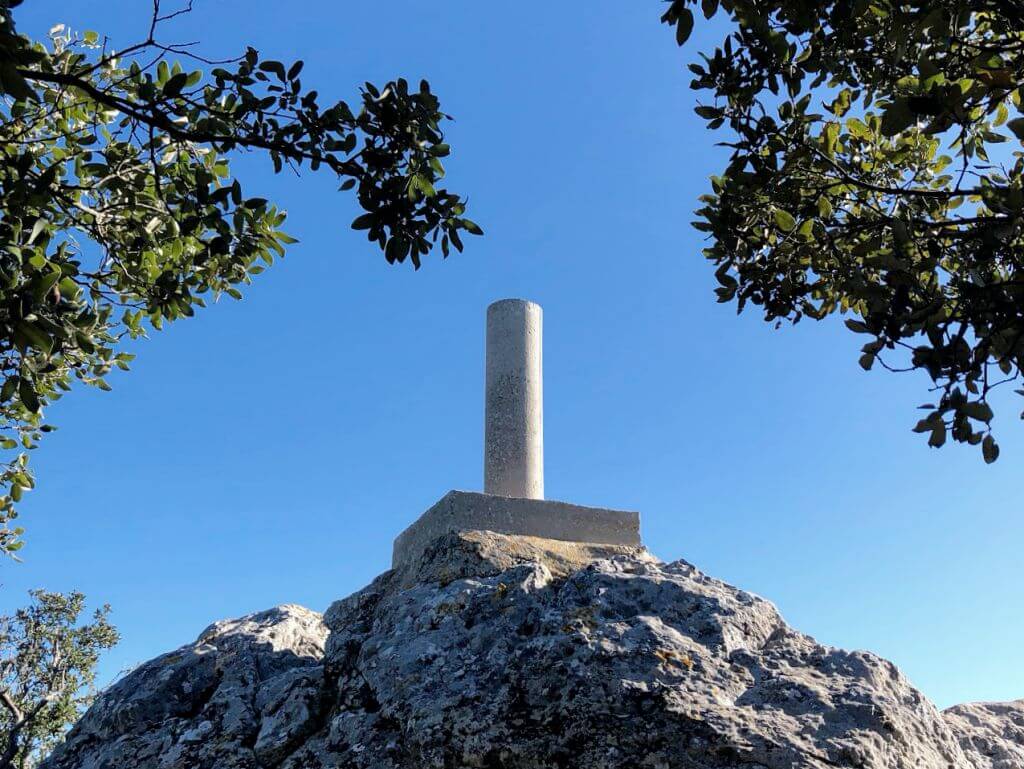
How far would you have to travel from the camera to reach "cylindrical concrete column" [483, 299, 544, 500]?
1491 cm

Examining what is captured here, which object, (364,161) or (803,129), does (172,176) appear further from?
(803,129)

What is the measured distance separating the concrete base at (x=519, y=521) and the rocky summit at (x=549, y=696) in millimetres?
5285

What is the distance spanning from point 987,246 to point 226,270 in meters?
5.56

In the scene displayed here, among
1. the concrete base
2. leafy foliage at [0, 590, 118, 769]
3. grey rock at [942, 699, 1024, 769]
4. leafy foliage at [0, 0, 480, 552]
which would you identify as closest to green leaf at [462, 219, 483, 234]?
leafy foliage at [0, 0, 480, 552]

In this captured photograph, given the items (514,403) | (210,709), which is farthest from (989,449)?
(514,403)

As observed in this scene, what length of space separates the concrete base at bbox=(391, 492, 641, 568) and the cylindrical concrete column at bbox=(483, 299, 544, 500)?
1788 mm

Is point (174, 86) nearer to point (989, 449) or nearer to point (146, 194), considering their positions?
point (146, 194)

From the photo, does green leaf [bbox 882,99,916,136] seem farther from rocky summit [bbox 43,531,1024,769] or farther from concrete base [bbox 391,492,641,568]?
concrete base [bbox 391,492,641,568]

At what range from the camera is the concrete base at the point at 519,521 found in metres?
12.2

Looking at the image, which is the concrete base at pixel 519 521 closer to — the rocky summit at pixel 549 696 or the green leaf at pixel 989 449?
the rocky summit at pixel 549 696

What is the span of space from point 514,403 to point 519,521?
3.28m

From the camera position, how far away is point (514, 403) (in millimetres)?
15281

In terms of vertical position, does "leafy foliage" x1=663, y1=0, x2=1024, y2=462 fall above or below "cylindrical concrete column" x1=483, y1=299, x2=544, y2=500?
below

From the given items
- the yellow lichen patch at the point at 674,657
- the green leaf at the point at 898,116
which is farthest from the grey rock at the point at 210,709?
the green leaf at the point at 898,116
